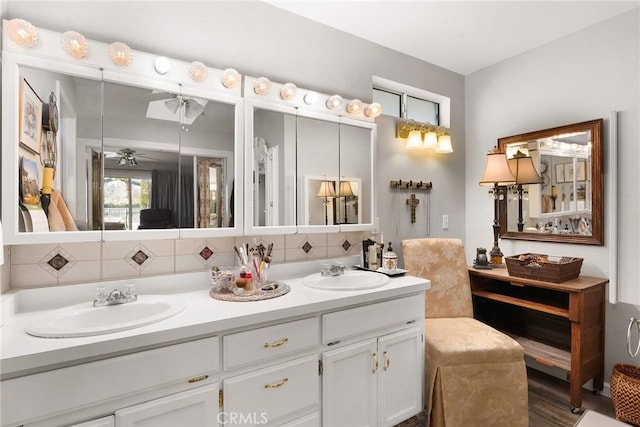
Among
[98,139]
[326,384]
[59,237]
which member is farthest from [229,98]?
[326,384]

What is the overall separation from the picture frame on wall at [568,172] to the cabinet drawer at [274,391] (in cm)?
225

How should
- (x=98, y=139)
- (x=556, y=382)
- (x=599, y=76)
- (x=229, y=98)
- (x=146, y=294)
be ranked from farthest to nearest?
(x=556, y=382), (x=599, y=76), (x=229, y=98), (x=146, y=294), (x=98, y=139)

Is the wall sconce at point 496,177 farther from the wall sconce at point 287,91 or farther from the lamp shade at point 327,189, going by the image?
the wall sconce at point 287,91

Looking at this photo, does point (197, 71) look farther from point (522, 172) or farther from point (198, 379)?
point (522, 172)

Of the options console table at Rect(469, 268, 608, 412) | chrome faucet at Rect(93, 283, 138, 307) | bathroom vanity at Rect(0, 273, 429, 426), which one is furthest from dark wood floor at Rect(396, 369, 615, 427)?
chrome faucet at Rect(93, 283, 138, 307)

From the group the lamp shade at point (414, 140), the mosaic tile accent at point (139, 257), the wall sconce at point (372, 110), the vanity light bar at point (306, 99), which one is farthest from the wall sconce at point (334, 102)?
the mosaic tile accent at point (139, 257)

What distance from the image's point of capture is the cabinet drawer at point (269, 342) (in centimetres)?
127

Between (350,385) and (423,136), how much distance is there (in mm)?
1992

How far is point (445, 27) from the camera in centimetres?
226

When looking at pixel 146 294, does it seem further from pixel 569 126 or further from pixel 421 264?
pixel 569 126

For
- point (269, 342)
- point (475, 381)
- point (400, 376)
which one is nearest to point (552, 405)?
point (475, 381)

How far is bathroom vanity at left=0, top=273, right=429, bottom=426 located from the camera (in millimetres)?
995

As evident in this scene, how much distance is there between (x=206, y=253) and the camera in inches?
70.4

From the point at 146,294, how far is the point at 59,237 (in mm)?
444
